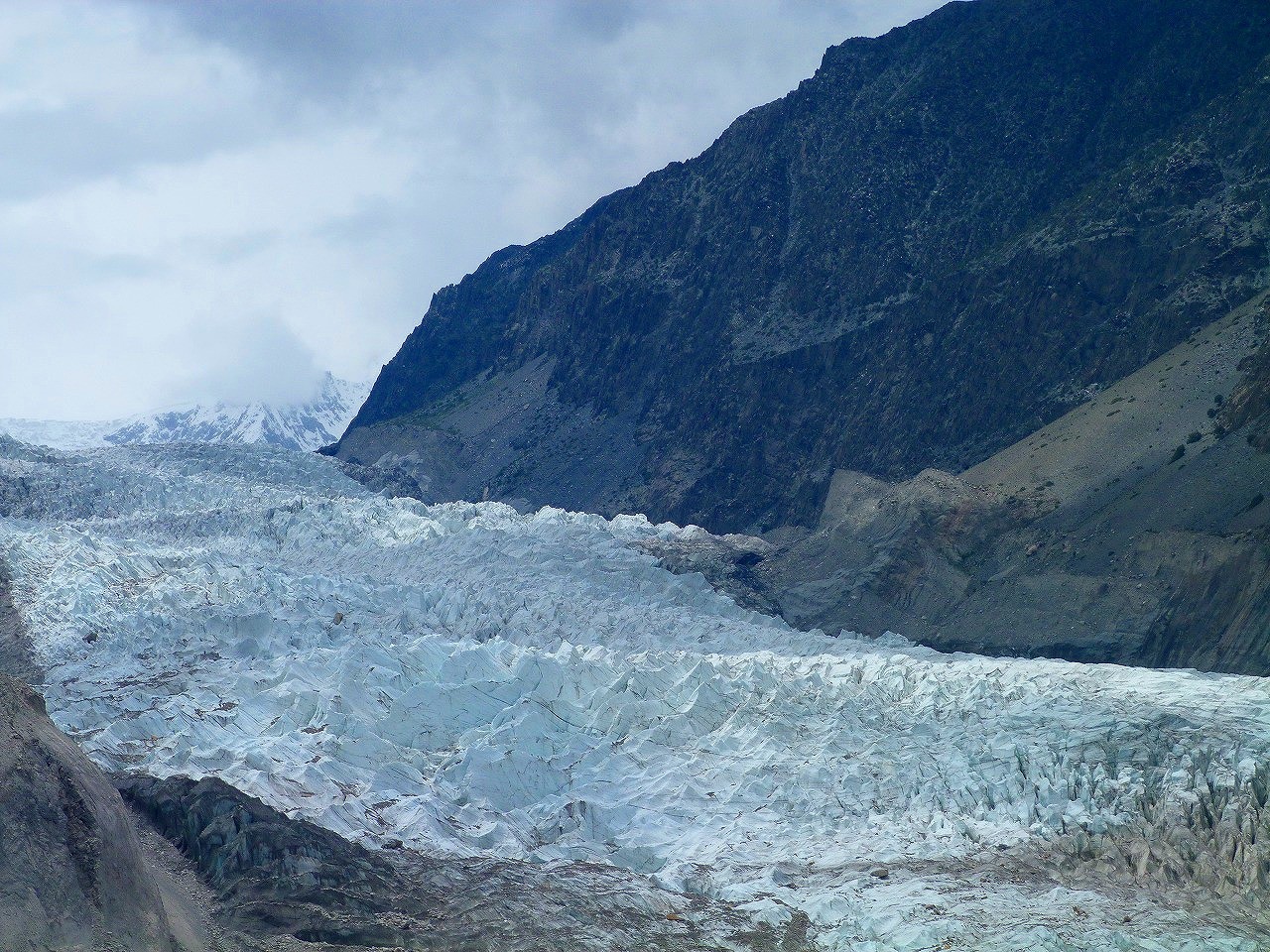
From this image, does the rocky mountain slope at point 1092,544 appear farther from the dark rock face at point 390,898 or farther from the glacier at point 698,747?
the dark rock face at point 390,898

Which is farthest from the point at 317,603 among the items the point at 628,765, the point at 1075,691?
the point at 1075,691

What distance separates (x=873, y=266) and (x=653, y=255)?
22.5 metres

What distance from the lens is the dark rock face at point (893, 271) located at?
6600 centimetres

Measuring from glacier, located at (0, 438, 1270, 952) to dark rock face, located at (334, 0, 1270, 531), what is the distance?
3244 centimetres

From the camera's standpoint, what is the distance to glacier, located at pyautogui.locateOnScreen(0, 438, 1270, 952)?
892 inches

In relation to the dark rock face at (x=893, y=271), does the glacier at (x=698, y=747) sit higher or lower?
lower

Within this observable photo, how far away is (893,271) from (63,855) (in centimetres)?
7374

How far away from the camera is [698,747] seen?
30188mm

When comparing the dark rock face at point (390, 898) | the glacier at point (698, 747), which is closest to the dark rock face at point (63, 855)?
the dark rock face at point (390, 898)

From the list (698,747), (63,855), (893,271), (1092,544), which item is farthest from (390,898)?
(893,271)

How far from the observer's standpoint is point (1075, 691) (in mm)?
29125

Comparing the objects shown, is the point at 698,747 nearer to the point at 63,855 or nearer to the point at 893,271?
the point at 63,855

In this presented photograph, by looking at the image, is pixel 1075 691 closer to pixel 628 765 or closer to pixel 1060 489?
pixel 628 765

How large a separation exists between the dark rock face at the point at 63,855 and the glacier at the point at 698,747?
819cm
